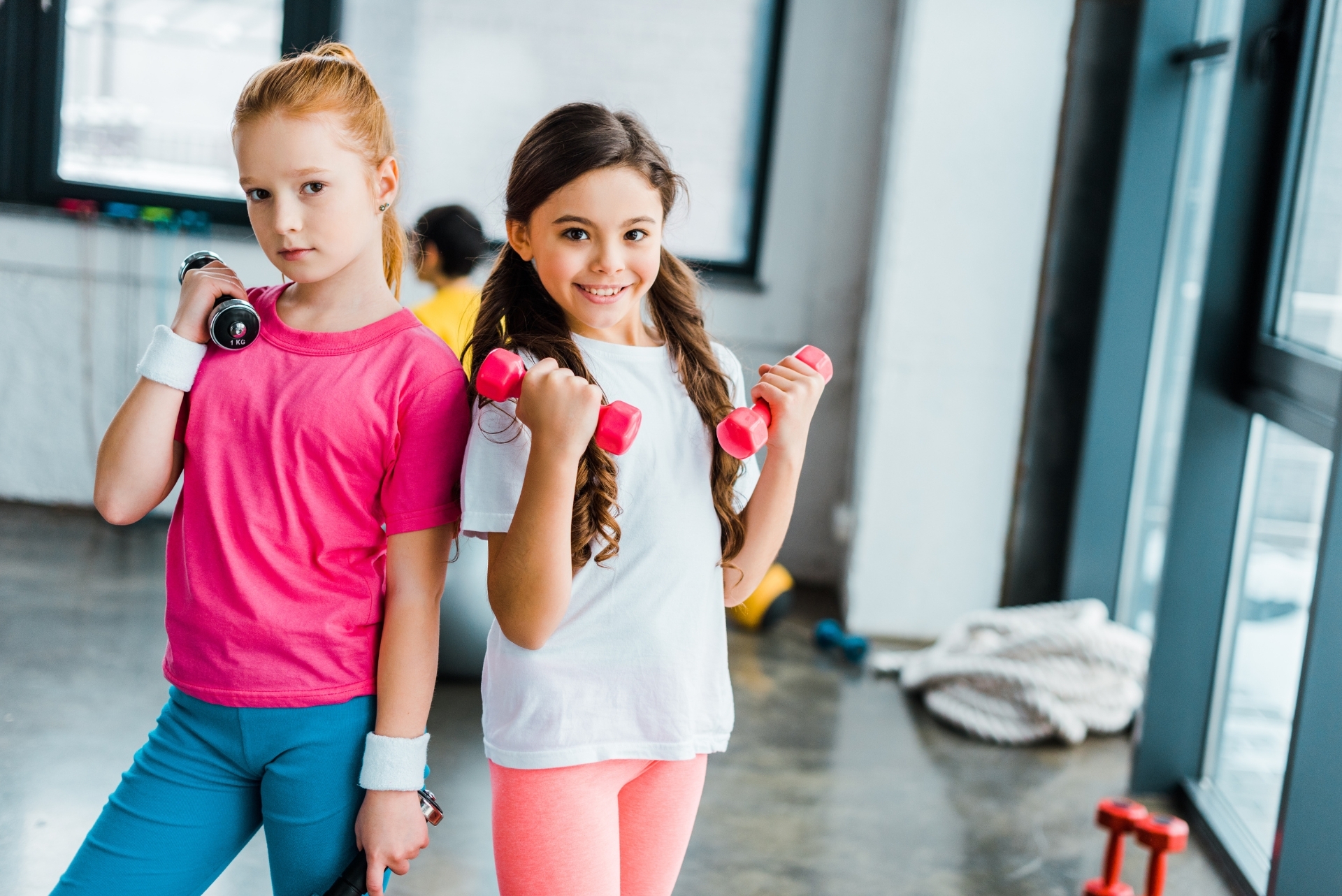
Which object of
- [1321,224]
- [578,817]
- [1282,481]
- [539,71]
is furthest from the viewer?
[539,71]

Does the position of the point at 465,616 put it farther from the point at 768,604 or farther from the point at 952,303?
the point at 952,303

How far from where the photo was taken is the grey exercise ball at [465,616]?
2842mm

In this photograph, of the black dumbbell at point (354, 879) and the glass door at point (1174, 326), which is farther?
the glass door at point (1174, 326)

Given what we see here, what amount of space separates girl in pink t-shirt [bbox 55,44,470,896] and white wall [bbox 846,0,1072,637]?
2.72 m

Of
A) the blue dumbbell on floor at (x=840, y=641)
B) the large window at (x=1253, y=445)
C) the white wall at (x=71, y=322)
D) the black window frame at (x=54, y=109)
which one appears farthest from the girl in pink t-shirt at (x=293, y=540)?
the white wall at (x=71, y=322)

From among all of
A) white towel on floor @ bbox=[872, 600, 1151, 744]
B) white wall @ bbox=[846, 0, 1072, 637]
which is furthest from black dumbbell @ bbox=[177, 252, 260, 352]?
white wall @ bbox=[846, 0, 1072, 637]

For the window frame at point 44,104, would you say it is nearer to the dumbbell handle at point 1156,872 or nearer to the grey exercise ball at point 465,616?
the grey exercise ball at point 465,616

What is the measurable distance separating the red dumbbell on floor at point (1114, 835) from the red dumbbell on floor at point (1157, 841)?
0.01 m

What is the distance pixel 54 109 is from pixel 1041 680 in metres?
3.82

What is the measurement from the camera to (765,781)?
2.59 meters

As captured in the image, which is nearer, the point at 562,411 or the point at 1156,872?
the point at 562,411

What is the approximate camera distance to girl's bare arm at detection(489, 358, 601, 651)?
38.2 inches

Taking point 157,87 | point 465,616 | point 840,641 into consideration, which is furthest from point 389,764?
point 157,87

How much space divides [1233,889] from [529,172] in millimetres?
1999
